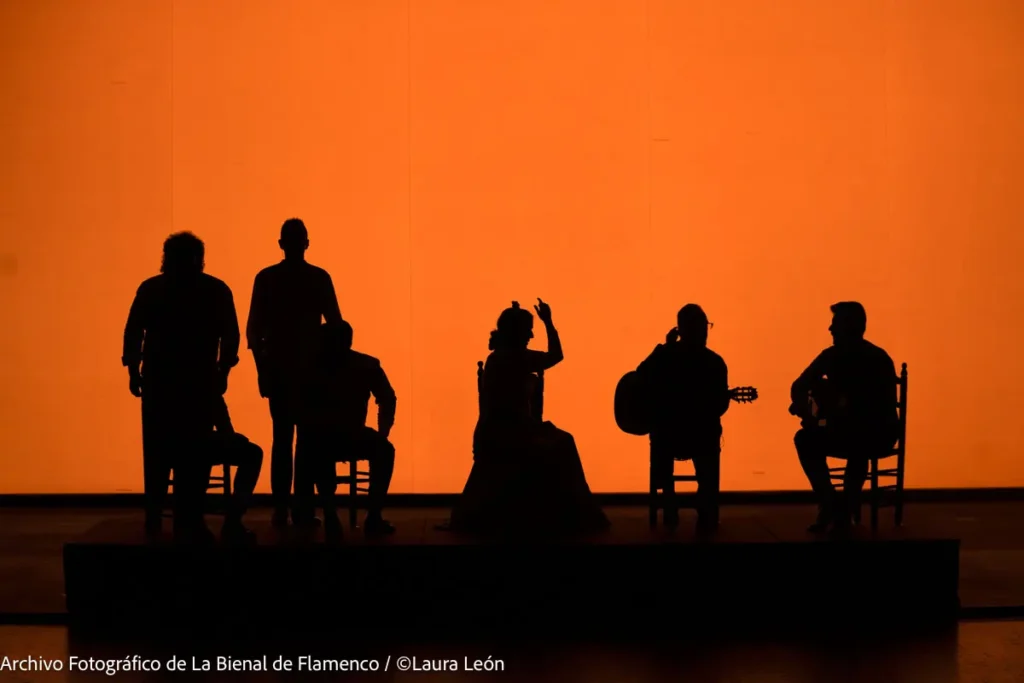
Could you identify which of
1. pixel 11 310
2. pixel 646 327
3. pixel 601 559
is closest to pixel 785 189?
pixel 646 327

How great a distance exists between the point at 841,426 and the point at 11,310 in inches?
199

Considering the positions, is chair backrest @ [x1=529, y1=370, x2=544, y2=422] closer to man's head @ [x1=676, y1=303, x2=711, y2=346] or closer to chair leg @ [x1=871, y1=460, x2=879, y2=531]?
man's head @ [x1=676, y1=303, x2=711, y2=346]

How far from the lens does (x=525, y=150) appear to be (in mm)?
7215

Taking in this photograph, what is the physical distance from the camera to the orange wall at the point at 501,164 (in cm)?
722

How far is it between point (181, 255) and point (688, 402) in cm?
215

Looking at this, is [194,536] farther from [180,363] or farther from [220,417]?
[180,363]

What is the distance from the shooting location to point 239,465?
4809mm

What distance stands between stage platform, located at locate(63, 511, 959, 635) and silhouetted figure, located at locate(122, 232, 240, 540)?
286 mm

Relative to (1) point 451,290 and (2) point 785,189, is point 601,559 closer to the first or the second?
(1) point 451,290

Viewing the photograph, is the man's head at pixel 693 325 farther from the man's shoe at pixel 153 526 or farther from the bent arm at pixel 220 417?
the man's shoe at pixel 153 526

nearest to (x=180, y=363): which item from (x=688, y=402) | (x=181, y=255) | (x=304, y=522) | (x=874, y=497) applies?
(x=181, y=255)

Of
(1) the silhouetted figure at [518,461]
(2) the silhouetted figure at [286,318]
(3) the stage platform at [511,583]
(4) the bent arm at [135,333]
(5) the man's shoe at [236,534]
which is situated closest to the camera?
(3) the stage platform at [511,583]

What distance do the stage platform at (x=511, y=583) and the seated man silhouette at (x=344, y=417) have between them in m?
0.32

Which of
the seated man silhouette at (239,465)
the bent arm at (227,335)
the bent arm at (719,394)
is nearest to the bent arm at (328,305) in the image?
the bent arm at (227,335)
